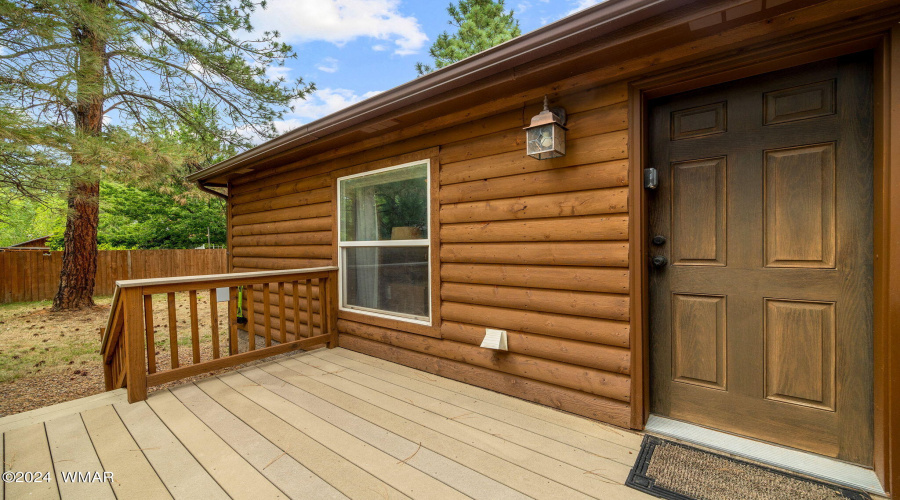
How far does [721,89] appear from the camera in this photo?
1.80 meters

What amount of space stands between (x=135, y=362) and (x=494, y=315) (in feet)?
7.62

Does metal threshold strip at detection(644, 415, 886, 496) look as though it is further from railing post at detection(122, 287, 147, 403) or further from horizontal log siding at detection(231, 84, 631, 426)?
railing post at detection(122, 287, 147, 403)

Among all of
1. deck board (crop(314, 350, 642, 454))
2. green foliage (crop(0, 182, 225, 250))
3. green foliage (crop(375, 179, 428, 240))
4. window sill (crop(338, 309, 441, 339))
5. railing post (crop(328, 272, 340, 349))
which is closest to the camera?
deck board (crop(314, 350, 642, 454))

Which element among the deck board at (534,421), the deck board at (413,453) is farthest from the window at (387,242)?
the deck board at (413,453)

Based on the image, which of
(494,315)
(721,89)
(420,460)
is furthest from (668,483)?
(721,89)

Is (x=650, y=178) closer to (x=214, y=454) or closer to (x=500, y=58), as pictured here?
(x=500, y=58)

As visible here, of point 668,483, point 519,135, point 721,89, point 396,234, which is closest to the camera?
point 668,483

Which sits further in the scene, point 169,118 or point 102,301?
point 102,301

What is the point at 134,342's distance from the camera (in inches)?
90.9

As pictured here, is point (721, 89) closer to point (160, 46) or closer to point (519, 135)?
point (519, 135)

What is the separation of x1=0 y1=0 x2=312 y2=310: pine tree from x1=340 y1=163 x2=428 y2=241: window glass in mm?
2771

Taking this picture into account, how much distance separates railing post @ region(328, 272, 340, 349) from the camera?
3.56m

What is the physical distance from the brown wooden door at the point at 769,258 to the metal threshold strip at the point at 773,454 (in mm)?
42

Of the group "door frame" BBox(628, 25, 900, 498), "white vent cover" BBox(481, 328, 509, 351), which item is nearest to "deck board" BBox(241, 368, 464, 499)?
"white vent cover" BBox(481, 328, 509, 351)
